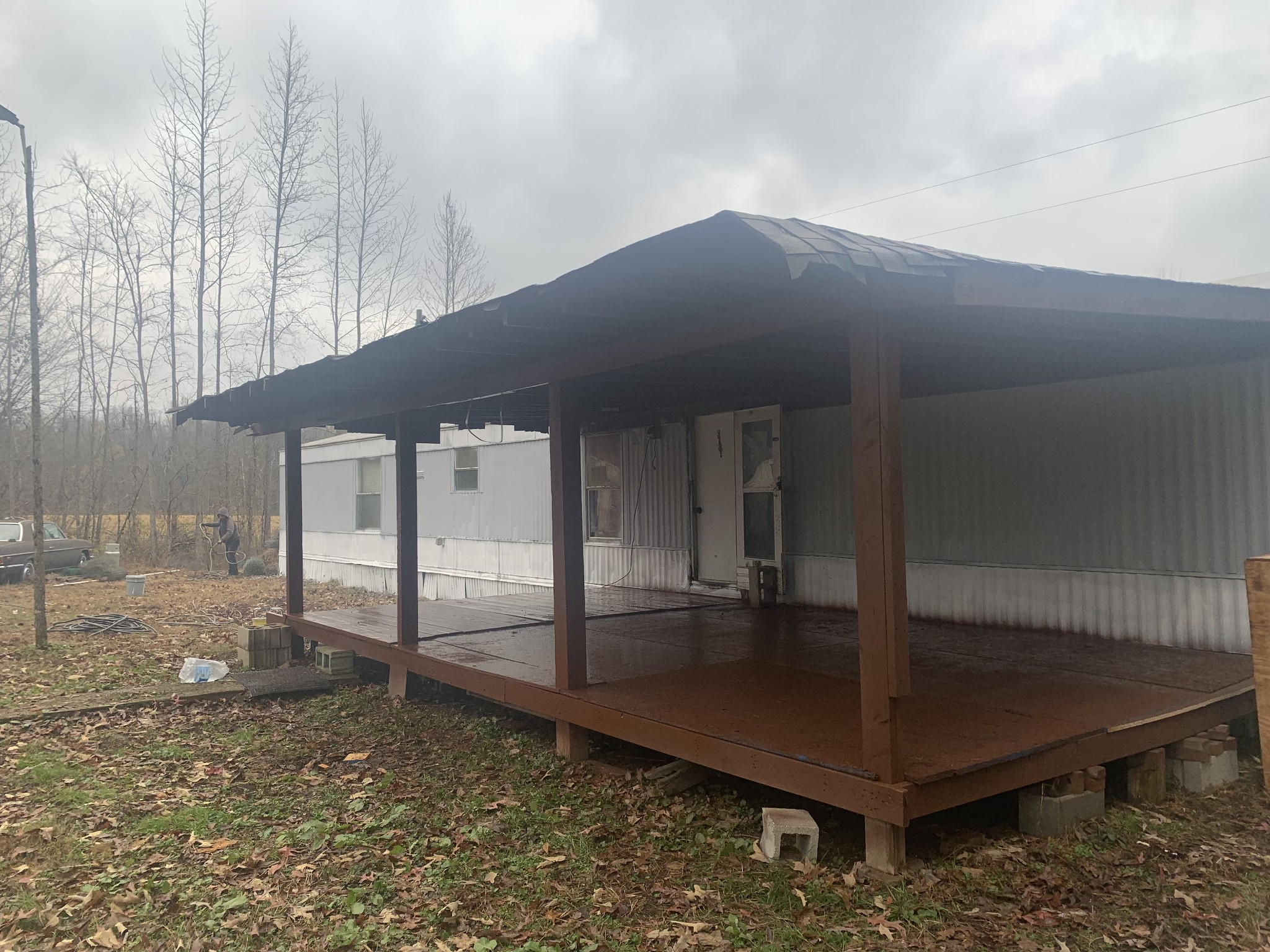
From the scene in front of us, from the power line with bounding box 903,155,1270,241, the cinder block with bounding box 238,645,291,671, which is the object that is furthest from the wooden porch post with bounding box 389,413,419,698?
the power line with bounding box 903,155,1270,241

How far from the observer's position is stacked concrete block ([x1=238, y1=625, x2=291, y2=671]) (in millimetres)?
8195

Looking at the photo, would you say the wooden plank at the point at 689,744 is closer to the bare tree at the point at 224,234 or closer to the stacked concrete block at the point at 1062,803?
the stacked concrete block at the point at 1062,803

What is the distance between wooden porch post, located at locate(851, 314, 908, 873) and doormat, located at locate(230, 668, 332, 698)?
5.30m

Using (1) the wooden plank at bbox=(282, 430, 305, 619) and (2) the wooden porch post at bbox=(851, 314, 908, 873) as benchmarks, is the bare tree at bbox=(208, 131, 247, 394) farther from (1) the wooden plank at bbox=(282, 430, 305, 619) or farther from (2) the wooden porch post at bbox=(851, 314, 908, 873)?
(2) the wooden porch post at bbox=(851, 314, 908, 873)

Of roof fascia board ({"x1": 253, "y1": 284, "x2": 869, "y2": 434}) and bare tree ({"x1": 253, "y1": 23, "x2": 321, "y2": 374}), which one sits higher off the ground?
bare tree ({"x1": 253, "y1": 23, "x2": 321, "y2": 374})

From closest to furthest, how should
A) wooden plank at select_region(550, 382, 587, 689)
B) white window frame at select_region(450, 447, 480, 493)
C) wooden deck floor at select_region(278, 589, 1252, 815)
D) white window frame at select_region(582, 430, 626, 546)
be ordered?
wooden deck floor at select_region(278, 589, 1252, 815) → wooden plank at select_region(550, 382, 587, 689) → white window frame at select_region(582, 430, 626, 546) → white window frame at select_region(450, 447, 480, 493)

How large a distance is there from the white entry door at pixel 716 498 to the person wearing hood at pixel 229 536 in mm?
11983

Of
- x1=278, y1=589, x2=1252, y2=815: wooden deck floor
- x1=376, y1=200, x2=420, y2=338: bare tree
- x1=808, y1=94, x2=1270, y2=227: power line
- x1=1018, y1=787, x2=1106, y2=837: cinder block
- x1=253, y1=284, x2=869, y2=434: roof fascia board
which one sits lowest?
x1=1018, y1=787, x2=1106, y2=837: cinder block

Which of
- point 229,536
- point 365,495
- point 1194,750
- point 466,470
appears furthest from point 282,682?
point 229,536

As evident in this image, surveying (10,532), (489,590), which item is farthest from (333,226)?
(489,590)

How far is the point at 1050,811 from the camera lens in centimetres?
372

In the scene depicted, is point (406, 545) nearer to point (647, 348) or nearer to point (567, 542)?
point (567, 542)

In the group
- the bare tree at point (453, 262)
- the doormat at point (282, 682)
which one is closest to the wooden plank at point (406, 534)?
the doormat at point (282, 682)

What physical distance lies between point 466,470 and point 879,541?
10.4m
